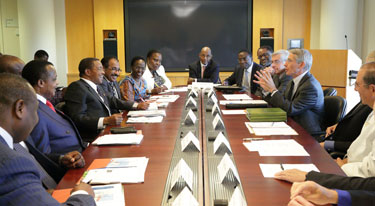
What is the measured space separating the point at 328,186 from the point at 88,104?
223cm

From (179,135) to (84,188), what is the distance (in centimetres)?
112

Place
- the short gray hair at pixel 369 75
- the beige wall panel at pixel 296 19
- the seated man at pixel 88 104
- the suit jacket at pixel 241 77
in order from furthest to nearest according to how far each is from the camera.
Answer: the beige wall panel at pixel 296 19
the suit jacket at pixel 241 77
the seated man at pixel 88 104
the short gray hair at pixel 369 75

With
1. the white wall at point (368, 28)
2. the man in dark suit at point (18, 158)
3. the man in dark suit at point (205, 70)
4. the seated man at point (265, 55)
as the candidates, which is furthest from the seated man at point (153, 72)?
the man in dark suit at point (18, 158)

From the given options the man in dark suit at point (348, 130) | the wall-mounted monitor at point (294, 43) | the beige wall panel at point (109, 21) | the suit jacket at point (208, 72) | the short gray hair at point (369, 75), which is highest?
the beige wall panel at point (109, 21)

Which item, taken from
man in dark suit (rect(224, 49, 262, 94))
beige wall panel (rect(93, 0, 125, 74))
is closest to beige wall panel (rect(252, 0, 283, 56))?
man in dark suit (rect(224, 49, 262, 94))

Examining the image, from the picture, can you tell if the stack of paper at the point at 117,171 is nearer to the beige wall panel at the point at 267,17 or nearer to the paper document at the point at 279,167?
the paper document at the point at 279,167

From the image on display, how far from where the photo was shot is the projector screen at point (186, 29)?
808cm

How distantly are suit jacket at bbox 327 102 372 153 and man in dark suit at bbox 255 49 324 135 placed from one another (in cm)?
46

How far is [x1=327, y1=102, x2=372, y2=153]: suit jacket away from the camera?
8.97 feet

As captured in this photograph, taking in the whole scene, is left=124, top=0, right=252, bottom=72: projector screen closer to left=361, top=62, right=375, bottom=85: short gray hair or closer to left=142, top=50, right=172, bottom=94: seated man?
left=142, top=50, right=172, bottom=94: seated man

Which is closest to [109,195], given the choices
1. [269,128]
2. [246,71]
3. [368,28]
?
[269,128]

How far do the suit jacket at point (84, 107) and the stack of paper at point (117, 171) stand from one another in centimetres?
120

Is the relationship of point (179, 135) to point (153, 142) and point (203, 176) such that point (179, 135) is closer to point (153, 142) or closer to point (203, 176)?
point (153, 142)

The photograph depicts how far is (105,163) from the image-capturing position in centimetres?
192
